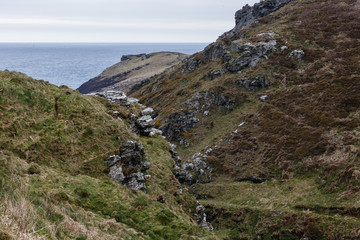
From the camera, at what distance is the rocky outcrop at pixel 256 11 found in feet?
357

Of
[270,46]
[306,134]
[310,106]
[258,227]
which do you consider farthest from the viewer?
[270,46]

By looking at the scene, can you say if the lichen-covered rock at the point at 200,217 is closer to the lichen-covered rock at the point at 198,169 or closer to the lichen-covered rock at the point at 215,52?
the lichen-covered rock at the point at 198,169

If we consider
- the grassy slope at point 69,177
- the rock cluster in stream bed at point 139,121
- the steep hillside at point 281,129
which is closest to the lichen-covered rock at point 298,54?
the steep hillside at point 281,129

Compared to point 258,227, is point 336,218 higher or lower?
higher

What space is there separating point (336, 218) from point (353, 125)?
57.6 ft

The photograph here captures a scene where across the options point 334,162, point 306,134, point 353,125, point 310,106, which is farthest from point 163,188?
point 310,106

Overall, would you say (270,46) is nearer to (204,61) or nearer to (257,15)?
(204,61)

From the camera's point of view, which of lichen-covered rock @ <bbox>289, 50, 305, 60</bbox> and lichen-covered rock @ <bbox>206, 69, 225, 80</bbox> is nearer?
lichen-covered rock @ <bbox>289, 50, 305, 60</bbox>

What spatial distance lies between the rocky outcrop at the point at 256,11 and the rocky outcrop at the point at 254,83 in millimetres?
62740

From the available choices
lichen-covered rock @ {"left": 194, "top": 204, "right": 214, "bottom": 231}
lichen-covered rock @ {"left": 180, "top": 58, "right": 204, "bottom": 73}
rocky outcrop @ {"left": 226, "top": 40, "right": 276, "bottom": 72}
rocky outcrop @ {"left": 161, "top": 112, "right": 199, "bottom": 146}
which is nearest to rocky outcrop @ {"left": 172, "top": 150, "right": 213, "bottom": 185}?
rocky outcrop @ {"left": 161, "top": 112, "right": 199, "bottom": 146}

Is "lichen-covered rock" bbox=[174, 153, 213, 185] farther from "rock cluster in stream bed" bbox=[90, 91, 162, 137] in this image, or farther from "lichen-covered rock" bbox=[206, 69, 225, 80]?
"lichen-covered rock" bbox=[206, 69, 225, 80]

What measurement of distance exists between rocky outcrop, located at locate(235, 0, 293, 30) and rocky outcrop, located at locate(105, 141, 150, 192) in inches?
4098

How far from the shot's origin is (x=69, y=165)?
22.2 m

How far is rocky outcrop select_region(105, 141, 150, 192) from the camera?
23.5m
